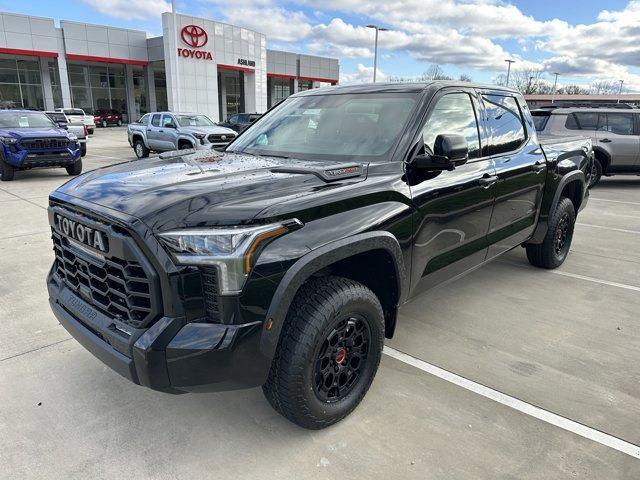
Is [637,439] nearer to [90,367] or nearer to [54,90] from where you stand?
[90,367]

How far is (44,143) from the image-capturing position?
35.9 feet

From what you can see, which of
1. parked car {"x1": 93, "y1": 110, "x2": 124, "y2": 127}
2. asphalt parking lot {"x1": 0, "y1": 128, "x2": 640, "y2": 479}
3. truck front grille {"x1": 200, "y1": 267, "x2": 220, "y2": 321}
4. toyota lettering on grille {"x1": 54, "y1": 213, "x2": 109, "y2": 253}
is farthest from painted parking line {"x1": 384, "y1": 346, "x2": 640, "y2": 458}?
parked car {"x1": 93, "y1": 110, "x2": 124, "y2": 127}

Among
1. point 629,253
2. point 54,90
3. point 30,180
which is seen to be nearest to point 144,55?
point 54,90

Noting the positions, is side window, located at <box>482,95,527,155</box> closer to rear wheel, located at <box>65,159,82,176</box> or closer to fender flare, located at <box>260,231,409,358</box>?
fender flare, located at <box>260,231,409,358</box>

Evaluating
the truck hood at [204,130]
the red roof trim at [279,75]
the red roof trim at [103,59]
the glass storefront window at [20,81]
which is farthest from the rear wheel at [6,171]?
the red roof trim at [279,75]

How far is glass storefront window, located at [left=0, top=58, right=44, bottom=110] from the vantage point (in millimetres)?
38156

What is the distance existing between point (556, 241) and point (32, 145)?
36.0ft

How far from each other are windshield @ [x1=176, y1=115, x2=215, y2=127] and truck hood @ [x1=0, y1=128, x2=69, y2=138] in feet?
16.9

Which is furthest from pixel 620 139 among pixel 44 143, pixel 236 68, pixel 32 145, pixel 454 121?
pixel 236 68

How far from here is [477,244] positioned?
3629 millimetres

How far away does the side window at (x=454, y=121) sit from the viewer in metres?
3.15

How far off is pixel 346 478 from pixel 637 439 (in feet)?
5.33

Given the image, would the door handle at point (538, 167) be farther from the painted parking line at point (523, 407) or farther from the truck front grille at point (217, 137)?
the truck front grille at point (217, 137)

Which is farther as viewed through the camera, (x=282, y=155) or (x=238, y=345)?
(x=282, y=155)
